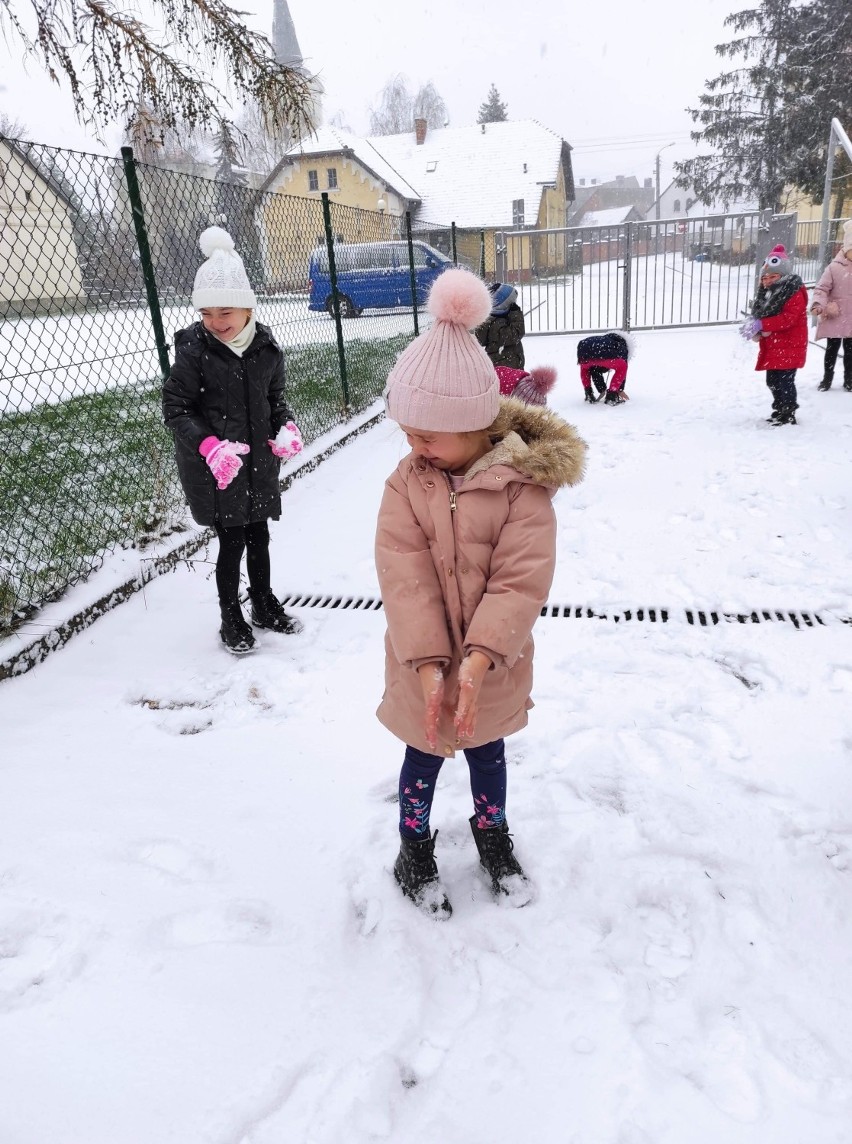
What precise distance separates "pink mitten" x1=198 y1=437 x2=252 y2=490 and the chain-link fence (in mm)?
1275

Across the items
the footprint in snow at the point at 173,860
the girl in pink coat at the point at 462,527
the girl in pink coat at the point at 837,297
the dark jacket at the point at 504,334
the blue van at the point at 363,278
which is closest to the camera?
the girl in pink coat at the point at 462,527

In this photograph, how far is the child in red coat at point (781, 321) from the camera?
20.8ft

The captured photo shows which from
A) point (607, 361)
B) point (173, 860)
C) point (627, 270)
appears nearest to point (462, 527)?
point (173, 860)

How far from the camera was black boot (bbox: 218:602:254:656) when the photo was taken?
3385 millimetres

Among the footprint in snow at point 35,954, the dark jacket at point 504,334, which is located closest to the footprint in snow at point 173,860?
the footprint in snow at point 35,954

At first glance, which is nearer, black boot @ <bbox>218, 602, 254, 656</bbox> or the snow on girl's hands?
the snow on girl's hands

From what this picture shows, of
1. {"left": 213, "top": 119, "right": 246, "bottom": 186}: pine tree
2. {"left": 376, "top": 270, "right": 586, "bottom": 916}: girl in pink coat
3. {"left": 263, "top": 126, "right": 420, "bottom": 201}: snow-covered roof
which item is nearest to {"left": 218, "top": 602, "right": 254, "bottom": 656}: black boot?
{"left": 376, "top": 270, "right": 586, "bottom": 916}: girl in pink coat

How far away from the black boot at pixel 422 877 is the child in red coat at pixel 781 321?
5.85m

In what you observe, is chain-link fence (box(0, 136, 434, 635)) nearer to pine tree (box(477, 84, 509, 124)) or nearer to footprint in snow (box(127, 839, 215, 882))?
footprint in snow (box(127, 839, 215, 882))

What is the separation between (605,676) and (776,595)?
3.90 feet

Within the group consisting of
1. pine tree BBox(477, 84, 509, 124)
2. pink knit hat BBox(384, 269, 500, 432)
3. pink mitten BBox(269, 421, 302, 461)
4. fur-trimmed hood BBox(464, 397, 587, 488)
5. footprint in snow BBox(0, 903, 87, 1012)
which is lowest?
footprint in snow BBox(0, 903, 87, 1012)

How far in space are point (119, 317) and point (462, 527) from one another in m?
5.22

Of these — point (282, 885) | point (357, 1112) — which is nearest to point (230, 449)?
A: point (282, 885)

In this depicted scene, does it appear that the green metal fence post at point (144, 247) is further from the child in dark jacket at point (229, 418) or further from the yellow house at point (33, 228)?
the child in dark jacket at point (229, 418)
